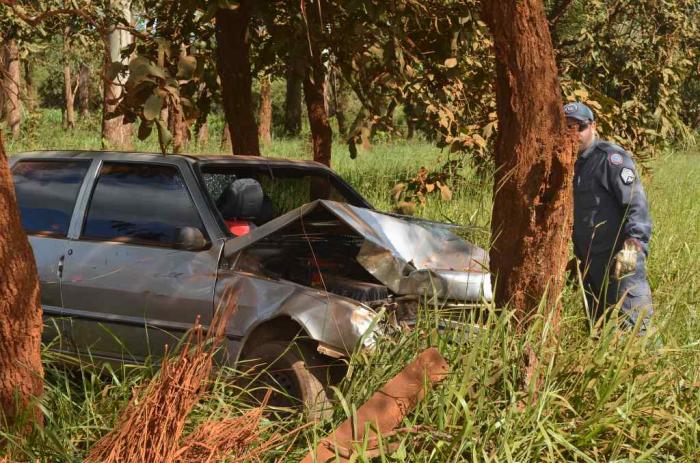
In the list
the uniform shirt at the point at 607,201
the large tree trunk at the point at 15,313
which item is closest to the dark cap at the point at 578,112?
the uniform shirt at the point at 607,201

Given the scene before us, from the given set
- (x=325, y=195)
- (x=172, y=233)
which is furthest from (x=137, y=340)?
(x=325, y=195)

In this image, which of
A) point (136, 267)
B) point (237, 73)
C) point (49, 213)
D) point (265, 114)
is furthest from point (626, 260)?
point (265, 114)

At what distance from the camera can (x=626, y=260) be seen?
5070 mm

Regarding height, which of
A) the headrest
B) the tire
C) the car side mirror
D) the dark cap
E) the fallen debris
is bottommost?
the tire

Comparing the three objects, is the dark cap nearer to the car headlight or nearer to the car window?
the car window

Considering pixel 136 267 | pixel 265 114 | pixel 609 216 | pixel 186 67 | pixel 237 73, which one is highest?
pixel 186 67

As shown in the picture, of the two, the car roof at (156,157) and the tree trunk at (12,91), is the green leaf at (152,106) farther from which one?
the car roof at (156,157)

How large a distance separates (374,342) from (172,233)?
1542 millimetres

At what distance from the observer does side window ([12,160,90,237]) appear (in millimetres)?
5723

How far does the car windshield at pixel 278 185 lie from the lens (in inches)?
226

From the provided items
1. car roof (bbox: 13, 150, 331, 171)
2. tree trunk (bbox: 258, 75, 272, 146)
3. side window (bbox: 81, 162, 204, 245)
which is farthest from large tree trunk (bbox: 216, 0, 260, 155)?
tree trunk (bbox: 258, 75, 272, 146)

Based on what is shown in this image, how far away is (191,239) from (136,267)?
0.41 m

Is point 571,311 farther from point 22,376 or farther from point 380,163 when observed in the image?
point 380,163

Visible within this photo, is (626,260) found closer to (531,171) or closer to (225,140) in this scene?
(531,171)
